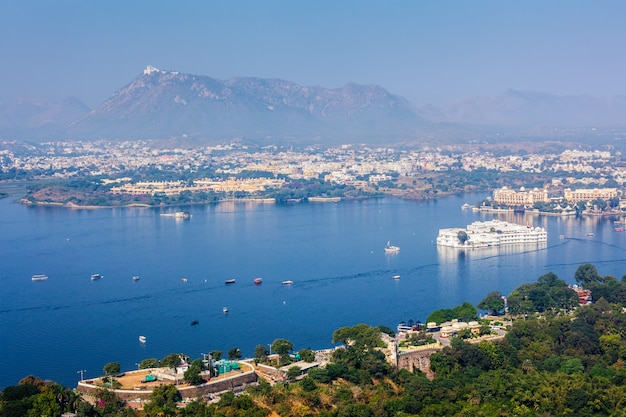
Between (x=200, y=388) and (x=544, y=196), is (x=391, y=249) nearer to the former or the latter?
(x=200, y=388)

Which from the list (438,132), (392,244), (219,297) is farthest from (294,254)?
(438,132)

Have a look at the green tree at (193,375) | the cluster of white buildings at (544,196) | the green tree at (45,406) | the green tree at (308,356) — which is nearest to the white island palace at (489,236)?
the cluster of white buildings at (544,196)

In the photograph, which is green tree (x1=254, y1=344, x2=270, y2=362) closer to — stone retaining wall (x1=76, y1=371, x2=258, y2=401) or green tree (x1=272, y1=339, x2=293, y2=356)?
green tree (x1=272, y1=339, x2=293, y2=356)

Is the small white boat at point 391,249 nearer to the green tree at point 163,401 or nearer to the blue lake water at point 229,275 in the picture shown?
the blue lake water at point 229,275

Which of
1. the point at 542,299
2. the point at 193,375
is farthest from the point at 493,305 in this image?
the point at 193,375

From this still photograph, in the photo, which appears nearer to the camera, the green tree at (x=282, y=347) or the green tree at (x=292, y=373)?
the green tree at (x=292, y=373)

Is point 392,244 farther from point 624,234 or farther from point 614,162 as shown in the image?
point 614,162
